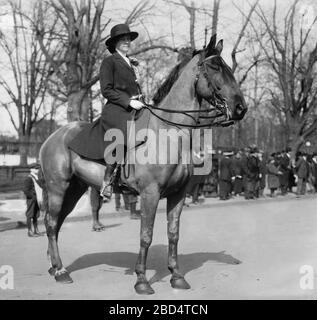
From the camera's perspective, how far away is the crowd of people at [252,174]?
21797 mm

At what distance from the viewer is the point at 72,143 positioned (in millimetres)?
7461

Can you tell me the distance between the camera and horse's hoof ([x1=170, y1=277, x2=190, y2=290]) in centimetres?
659

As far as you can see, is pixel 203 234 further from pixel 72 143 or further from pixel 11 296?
pixel 11 296

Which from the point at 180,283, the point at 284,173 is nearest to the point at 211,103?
the point at 180,283

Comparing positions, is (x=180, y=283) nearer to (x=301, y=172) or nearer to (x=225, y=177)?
(x=225, y=177)

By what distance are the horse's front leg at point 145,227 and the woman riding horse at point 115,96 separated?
0.62 meters

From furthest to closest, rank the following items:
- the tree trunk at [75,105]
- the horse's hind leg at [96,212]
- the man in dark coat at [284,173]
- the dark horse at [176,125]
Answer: the man in dark coat at [284,173], the tree trunk at [75,105], the horse's hind leg at [96,212], the dark horse at [176,125]

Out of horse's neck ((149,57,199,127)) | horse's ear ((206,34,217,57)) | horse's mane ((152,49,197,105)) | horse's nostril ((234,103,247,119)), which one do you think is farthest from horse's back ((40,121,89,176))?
horse's nostril ((234,103,247,119))

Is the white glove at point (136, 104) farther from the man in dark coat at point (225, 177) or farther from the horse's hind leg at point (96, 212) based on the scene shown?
the man in dark coat at point (225, 177)

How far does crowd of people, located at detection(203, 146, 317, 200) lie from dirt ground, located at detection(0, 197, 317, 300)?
7177 mm

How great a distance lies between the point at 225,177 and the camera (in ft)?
71.2

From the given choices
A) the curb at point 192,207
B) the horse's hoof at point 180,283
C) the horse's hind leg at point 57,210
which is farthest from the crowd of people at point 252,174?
the horse's hoof at point 180,283

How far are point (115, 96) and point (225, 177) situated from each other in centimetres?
1536

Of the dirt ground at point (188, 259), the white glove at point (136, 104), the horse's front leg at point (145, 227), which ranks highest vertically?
the white glove at point (136, 104)
